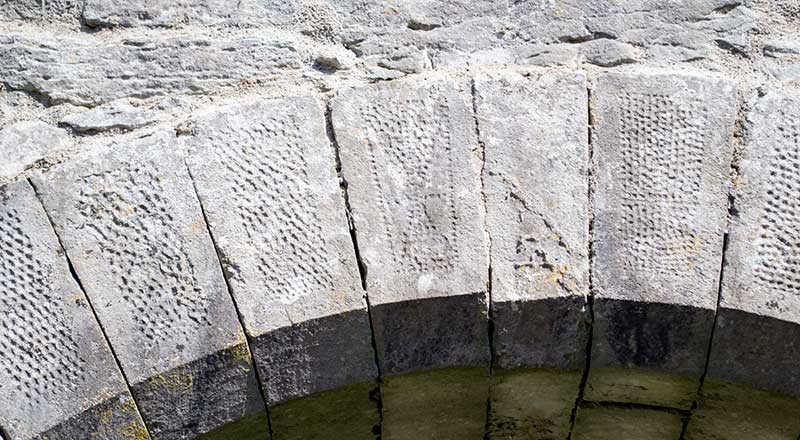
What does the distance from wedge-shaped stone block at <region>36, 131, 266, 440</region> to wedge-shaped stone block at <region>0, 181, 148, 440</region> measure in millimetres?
35

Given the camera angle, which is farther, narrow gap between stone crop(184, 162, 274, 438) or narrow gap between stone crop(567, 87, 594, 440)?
narrow gap between stone crop(567, 87, 594, 440)

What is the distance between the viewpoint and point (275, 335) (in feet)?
8.13

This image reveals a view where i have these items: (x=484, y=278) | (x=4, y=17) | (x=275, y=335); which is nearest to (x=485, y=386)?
(x=484, y=278)

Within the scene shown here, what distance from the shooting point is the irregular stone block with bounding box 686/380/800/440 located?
2643 millimetres

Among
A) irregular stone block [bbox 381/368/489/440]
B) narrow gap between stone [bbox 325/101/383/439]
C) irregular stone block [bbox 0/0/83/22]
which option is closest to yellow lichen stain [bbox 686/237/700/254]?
irregular stone block [bbox 381/368/489/440]

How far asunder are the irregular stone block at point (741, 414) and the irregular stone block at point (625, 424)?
49 mm

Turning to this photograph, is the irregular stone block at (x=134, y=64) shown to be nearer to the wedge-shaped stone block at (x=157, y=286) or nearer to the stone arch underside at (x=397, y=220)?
the stone arch underside at (x=397, y=220)

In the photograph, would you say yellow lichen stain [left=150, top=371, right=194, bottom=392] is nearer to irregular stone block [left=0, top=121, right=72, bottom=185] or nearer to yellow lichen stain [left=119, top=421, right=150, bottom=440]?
yellow lichen stain [left=119, top=421, right=150, bottom=440]

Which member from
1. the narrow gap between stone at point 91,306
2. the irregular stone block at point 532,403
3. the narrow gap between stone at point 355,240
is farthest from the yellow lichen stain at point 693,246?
the narrow gap between stone at point 91,306

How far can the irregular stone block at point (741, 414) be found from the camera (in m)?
2.64

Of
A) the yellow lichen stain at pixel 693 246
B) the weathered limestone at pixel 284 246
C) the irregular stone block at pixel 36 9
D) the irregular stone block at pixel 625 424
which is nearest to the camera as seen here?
the weathered limestone at pixel 284 246

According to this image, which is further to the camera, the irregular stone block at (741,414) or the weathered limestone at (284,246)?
the irregular stone block at (741,414)

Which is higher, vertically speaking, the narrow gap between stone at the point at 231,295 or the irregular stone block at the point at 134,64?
the irregular stone block at the point at 134,64

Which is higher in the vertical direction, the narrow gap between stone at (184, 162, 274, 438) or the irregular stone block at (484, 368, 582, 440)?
the narrow gap between stone at (184, 162, 274, 438)
